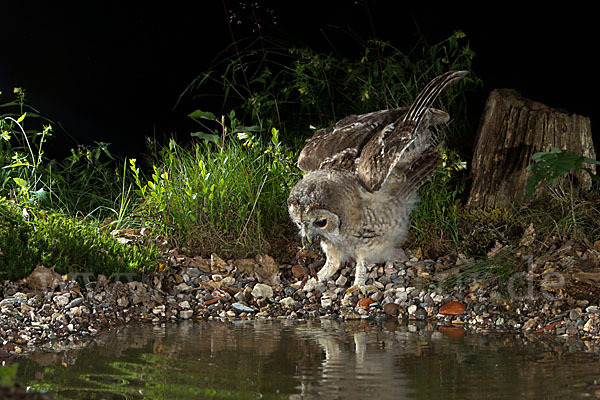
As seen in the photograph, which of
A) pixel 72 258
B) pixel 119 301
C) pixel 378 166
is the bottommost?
pixel 119 301

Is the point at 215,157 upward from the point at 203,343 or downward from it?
upward

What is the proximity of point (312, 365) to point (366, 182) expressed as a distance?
185 centimetres

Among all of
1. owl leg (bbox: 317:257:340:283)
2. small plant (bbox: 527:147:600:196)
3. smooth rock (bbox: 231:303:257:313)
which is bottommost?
smooth rock (bbox: 231:303:257:313)

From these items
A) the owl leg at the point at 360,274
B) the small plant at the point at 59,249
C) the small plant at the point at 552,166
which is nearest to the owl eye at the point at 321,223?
the owl leg at the point at 360,274

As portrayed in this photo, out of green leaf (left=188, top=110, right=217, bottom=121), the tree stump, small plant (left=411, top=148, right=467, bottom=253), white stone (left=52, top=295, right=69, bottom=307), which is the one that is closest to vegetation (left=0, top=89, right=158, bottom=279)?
white stone (left=52, top=295, right=69, bottom=307)

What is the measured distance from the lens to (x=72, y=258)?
5.07m

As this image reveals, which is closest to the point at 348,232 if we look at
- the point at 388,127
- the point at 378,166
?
the point at 378,166

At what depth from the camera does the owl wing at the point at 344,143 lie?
5426mm

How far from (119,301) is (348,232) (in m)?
1.68

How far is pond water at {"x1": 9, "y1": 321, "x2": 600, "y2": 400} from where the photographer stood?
9.81ft

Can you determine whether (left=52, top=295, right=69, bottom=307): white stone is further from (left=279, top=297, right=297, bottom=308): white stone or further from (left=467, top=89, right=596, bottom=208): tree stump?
(left=467, top=89, right=596, bottom=208): tree stump

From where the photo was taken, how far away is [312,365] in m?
3.49

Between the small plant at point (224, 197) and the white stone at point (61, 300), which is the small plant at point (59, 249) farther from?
the small plant at point (224, 197)

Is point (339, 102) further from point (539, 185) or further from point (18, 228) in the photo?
point (18, 228)
